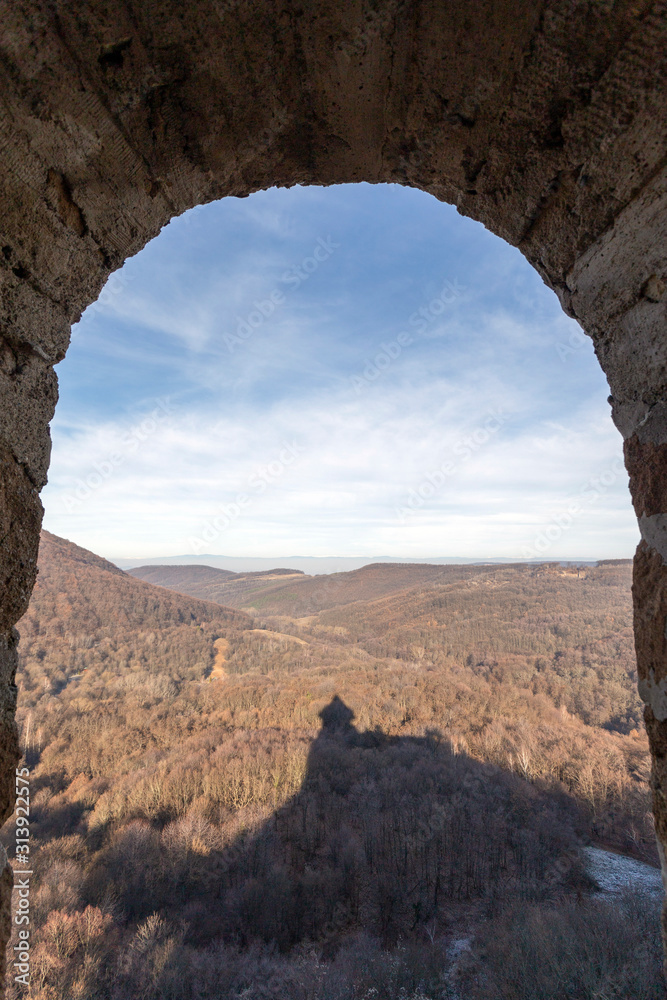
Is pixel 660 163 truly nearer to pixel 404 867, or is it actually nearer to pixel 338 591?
pixel 404 867

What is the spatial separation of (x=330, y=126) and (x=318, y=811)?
22409 mm

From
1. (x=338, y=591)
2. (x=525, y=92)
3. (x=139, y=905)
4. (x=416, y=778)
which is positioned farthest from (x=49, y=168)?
(x=338, y=591)

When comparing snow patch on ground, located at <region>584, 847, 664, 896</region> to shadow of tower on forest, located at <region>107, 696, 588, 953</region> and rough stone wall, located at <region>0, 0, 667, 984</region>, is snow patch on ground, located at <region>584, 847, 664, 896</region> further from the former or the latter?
rough stone wall, located at <region>0, 0, 667, 984</region>

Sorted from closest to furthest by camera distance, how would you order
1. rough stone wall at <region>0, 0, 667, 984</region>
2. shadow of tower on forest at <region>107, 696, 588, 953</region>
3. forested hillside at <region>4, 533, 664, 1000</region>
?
rough stone wall at <region>0, 0, 667, 984</region>
forested hillside at <region>4, 533, 664, 1000</region>
shadow of tower on forest at <region>107, 696, 588, 953</region>

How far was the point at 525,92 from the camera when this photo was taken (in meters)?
1.28

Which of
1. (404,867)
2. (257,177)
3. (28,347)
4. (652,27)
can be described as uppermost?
(257,177)

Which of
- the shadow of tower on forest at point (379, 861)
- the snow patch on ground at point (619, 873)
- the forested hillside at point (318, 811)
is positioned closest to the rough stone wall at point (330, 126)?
the forested hillside at point (318, 811)

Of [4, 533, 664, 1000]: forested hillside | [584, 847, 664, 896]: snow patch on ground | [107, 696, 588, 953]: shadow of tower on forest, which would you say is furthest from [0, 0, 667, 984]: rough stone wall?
[584, 847, 664, 896]: snow patch on ground

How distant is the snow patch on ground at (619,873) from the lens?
46.5 feet

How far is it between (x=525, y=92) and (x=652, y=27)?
32cm

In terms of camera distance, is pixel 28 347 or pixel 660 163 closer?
pixel 660 163

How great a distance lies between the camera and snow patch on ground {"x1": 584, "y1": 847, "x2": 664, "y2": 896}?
14.2m

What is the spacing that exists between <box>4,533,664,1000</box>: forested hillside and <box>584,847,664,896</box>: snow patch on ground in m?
0.65

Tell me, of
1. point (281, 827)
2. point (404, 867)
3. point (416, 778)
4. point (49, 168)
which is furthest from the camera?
point (416, 778)
